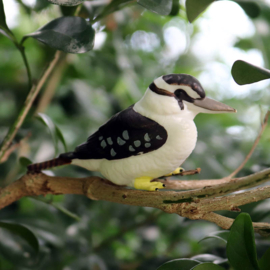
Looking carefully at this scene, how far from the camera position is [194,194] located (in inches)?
16.0

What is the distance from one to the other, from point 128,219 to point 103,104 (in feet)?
1.67

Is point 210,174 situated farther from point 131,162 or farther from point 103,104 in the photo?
point 103,104

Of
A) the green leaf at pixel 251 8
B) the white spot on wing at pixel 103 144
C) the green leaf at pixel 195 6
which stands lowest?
the white spot on wing at pixel 103 144

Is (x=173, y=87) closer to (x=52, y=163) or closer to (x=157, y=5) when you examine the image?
(x=157, y=5)

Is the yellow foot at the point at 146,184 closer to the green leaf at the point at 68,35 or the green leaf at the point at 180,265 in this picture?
the green leaf at the point at 180,265

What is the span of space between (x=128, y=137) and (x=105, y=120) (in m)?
0.61

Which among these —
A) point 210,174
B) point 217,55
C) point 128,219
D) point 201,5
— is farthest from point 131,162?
point 217,55

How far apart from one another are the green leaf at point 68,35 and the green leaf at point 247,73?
0.22 metres

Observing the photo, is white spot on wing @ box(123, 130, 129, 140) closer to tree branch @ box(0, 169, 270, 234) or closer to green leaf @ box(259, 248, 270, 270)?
tree branch @ box(0, 169, 270, 234)

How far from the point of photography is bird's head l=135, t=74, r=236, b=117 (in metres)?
0.46

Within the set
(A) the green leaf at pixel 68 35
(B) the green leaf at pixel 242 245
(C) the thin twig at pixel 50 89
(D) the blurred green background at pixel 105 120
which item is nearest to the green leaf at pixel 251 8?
(D) the blurred green background at pixel 105 120

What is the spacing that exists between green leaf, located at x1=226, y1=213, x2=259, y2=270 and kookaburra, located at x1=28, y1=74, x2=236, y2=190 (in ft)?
0.47

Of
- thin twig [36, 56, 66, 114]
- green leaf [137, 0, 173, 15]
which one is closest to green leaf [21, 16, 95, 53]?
green leaf [137, 0, 173, 15]

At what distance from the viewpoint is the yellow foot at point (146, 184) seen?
0.49 meters
